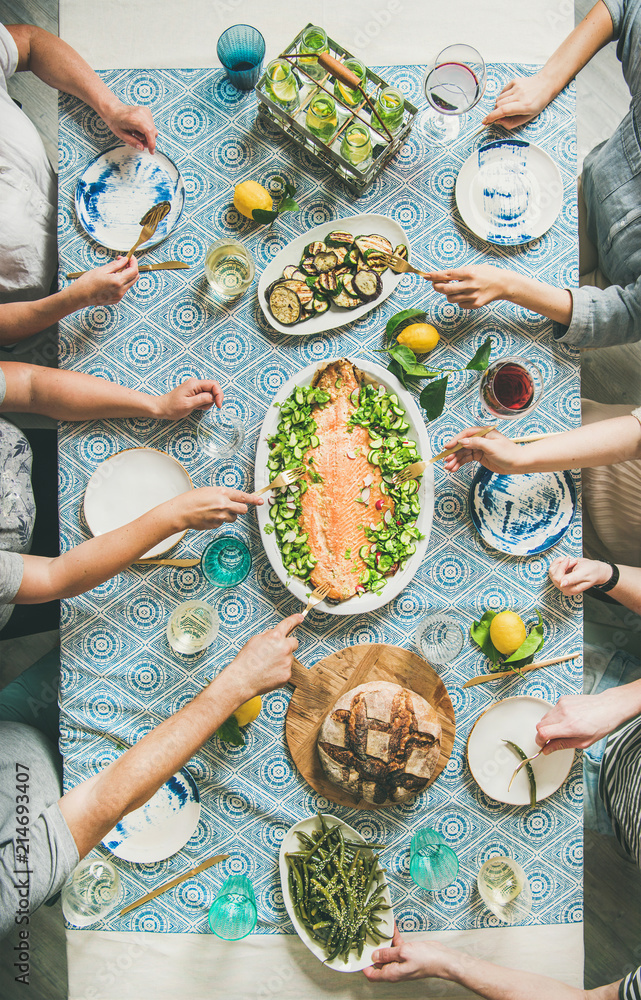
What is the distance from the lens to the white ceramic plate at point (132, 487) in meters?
2.02

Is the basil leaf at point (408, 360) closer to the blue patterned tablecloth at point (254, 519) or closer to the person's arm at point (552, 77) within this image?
the blue patterned tablecloth at point (254, 519)

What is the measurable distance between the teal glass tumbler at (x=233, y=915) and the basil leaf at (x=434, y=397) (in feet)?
5.41

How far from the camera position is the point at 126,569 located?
205 cm

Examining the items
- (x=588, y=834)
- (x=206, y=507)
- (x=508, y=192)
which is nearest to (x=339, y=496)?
(x=206, y=507)

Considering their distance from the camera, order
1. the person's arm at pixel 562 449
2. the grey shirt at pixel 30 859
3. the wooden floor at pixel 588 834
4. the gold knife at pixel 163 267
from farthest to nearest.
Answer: the wooden floor at pixel 588 834, the gold knife at pixel 163 267, the person's arm at pixel 562 449, the grey shirt at pixel 30 859

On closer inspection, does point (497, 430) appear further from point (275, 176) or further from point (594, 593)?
point (275, 176)

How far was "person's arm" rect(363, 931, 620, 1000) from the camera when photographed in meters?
1.88

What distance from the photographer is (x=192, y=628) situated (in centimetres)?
201

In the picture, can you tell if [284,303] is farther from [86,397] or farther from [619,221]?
[619,221]

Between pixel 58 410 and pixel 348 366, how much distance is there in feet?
3.11

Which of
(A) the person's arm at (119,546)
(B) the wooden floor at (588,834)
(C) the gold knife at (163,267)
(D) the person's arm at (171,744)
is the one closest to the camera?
(D) the person's arm at (171,744)

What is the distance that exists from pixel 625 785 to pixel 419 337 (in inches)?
65.0

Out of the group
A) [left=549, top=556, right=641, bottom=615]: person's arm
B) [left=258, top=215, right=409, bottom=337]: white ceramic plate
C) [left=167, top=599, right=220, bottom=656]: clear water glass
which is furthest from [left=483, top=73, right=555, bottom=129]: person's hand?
[left=167, top=599, right=220, bottom=656]: clear water glass

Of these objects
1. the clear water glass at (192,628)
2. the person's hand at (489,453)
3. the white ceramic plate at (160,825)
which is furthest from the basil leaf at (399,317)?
the white ceramic plate at (160,825)
